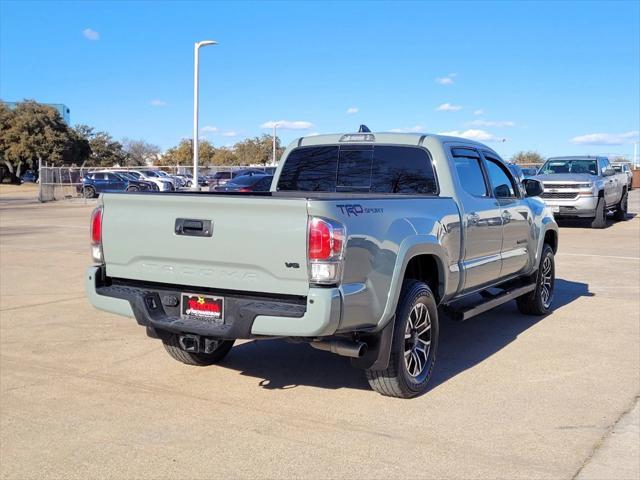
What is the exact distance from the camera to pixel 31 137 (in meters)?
67.0

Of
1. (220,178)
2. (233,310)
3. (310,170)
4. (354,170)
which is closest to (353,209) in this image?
(233,310)

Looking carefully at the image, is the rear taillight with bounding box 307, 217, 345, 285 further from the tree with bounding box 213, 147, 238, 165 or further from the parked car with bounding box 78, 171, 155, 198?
the tree with bounding box 213, 147, 238, 165

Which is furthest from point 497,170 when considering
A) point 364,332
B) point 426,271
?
point 364,332

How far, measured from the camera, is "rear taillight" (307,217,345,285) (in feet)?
14.4

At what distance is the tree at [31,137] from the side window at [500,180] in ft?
215

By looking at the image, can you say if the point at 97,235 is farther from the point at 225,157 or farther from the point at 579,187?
the point at 225,157

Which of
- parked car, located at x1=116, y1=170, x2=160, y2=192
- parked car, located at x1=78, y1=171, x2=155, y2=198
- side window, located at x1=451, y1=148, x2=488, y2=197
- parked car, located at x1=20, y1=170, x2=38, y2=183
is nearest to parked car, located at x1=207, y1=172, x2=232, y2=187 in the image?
parked car, located at x1=116, y1=170, x2=160, y2=192

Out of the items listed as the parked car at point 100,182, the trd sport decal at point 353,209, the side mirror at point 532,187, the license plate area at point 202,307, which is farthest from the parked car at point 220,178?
the trd sport decal at point 353,209

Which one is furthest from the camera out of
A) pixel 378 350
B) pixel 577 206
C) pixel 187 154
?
pixel 187 154

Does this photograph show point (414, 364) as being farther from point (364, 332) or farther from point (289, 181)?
point (289, 181)

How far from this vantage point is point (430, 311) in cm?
562

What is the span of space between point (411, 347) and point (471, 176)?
2.09 meters

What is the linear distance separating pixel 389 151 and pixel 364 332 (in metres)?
2.13

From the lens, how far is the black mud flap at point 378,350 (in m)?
5.00
